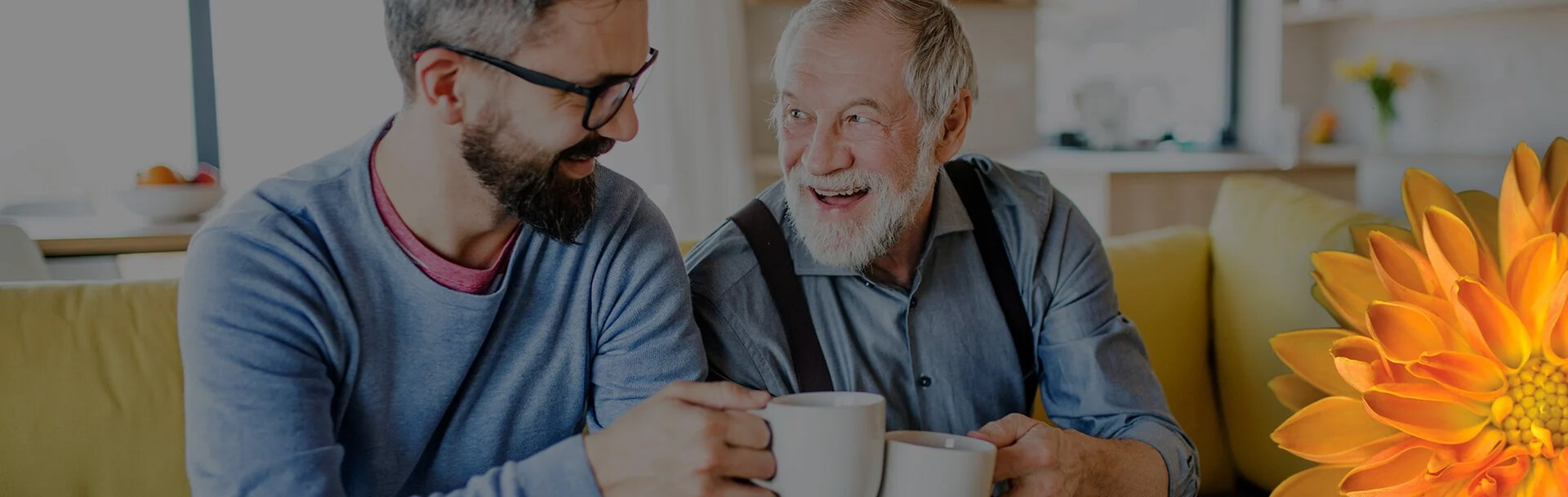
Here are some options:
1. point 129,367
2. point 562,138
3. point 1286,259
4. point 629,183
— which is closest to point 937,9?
point 629,183

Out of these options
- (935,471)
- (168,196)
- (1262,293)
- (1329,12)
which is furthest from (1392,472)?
(1329,12)

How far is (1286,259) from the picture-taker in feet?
6.05

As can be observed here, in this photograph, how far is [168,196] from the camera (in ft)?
10.2

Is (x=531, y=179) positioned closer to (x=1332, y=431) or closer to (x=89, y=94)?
(x=1332, y=431)

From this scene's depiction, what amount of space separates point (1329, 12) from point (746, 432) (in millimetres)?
4428

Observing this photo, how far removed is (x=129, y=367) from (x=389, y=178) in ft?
2.20

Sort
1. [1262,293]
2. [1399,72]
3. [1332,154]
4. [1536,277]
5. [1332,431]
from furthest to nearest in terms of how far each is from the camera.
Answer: [1332,154]
[1399,72]
[1262,293]
[1332,431]
[1536,277]

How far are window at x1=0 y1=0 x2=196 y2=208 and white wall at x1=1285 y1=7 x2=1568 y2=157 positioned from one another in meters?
4.36

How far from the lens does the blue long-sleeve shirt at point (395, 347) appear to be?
0.97 metres

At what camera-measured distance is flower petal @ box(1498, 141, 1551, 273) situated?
0.76m

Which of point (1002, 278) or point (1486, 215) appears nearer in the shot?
point (1486, 215)

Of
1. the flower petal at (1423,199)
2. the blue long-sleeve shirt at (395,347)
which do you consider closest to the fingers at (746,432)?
the blue long-sleeve shirt at (395,347)

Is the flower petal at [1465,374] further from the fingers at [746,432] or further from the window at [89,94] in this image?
the window at [89,94]

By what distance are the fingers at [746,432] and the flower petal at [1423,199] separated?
0.47m
